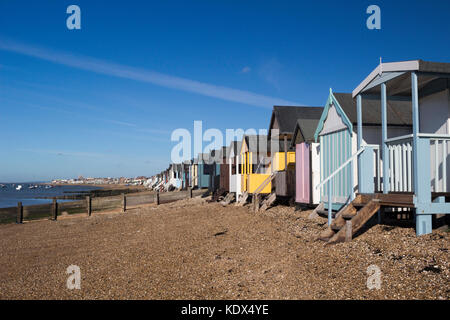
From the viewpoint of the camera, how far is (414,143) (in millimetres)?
7270

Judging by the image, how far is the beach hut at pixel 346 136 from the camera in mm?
10109

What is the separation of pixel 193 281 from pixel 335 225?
365 centimetres

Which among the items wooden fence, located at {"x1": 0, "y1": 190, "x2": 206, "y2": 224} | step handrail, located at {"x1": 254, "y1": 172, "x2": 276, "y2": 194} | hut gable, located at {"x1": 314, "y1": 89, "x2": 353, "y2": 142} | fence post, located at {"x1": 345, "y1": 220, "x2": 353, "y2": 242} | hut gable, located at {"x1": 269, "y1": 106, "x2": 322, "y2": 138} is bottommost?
wooden fence, located at {"x1": 0, "y1": 190, "x2": 206, "y2": 224}

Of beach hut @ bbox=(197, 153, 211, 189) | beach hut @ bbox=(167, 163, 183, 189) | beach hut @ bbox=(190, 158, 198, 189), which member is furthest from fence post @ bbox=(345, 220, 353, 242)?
beach hut @ bbox=(167, 163, 183, 189)

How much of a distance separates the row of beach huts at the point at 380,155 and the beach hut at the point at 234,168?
4625mm

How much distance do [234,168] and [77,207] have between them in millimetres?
11643

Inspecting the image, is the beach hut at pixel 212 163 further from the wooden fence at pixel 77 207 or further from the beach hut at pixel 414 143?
the beach hut at pixel 414 143

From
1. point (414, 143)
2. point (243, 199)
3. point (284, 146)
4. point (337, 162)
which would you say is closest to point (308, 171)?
point (337, 162)

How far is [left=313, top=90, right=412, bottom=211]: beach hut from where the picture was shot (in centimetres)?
1011

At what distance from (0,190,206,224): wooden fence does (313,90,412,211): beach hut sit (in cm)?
1777

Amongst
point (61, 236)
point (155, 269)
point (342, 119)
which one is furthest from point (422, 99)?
point (61, 236)

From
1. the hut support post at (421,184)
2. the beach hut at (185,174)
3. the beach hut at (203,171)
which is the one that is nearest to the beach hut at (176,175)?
the beach hut at (185,174)

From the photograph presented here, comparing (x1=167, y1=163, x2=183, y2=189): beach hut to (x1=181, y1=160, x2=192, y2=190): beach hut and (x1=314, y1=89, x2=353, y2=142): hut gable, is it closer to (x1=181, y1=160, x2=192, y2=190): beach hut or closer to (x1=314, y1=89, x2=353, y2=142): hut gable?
(x1=181, y1=160, x2=192, y2=190): beach hut

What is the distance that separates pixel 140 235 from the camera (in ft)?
45.6
